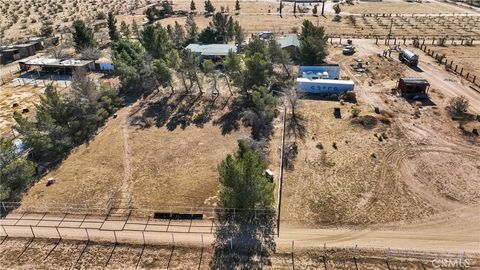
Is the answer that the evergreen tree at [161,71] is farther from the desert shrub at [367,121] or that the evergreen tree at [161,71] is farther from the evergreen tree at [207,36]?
the desert shrub at [367,121]

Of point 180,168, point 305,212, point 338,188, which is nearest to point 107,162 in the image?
point 180,168

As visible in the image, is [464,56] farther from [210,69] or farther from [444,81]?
[210,69]

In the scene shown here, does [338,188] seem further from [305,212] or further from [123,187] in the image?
[123,187]

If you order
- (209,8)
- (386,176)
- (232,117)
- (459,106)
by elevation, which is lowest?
(386,176)

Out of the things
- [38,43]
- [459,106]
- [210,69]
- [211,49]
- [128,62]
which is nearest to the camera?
[459,106]

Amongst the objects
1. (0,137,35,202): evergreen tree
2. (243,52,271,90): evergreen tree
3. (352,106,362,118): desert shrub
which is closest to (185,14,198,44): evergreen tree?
(243,52,271,90): evergreen tree

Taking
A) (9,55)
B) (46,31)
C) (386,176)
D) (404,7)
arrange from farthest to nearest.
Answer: (404,7) < (46,31) < (9,55) < (386,176)

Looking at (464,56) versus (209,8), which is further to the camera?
(209,8)

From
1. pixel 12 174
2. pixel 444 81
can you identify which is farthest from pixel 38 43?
pixel 444 81
